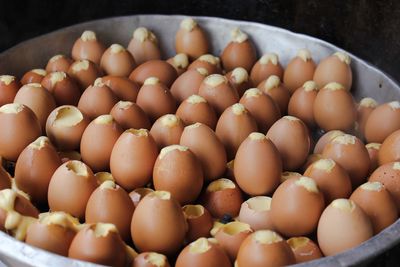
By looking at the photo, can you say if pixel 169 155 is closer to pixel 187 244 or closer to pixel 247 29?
pixel 187 244

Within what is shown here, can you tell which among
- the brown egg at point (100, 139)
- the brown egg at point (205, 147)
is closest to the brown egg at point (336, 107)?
the brown egg at point (205, 147)

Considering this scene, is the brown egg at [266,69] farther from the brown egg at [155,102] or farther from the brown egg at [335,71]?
the brown egg at [155,102]

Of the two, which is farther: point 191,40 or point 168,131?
point 191,40

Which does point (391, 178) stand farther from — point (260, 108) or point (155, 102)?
point (155, 102)

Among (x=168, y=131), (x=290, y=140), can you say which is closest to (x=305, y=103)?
(x=290, y=140)

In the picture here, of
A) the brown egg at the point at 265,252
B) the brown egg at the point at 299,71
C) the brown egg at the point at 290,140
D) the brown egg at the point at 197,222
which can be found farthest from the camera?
the brown egg at the point at 299,71

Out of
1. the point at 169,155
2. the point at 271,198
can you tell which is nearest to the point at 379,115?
the point at 271,198
